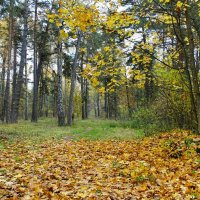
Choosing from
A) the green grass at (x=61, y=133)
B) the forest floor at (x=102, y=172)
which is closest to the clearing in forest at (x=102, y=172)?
the forest floor at (x=102, y=172)

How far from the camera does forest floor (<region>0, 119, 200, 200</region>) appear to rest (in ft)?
15.9

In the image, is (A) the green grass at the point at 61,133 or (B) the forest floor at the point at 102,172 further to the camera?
(A) the green grass at the point at 61,133

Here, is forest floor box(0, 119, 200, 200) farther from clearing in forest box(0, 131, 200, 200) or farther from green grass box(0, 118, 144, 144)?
green grass box(0, 118, 144, 144)

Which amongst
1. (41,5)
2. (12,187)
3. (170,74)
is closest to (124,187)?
(12,187)

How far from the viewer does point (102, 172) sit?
20.8 ft

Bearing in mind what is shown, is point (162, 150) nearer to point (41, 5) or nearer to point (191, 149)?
point (191, 149)

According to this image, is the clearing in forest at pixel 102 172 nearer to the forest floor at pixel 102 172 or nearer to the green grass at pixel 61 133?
the forest floor at pixel 102 172

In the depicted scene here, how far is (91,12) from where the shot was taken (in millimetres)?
5191

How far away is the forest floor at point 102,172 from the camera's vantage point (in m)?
4.84

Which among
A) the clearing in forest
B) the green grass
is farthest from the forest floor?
the green grass

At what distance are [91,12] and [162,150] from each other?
4972 mm

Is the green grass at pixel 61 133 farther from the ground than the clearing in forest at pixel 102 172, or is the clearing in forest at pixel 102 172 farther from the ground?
the green grass at pixel 61 133

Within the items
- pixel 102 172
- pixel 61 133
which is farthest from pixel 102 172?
pixel 61 133

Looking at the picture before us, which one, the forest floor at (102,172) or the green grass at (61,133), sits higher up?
the green grass at (61,133)
